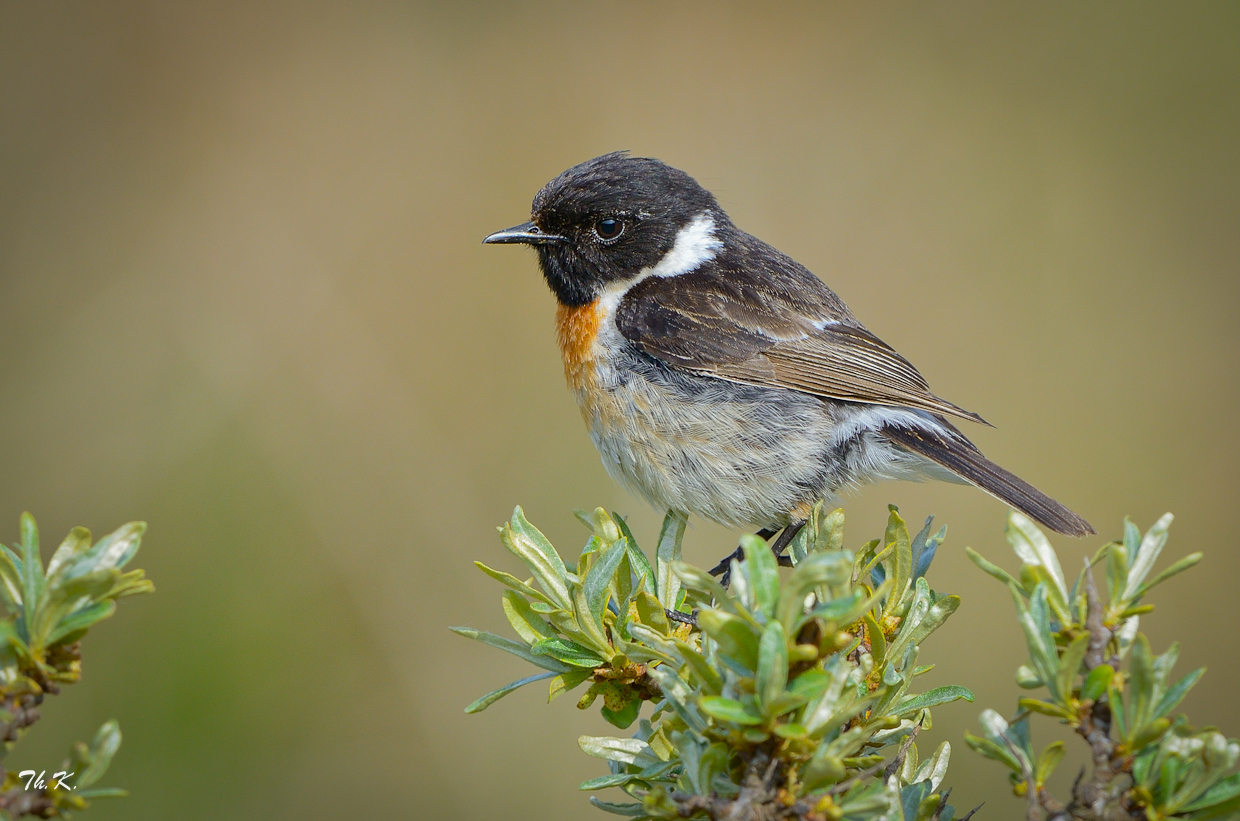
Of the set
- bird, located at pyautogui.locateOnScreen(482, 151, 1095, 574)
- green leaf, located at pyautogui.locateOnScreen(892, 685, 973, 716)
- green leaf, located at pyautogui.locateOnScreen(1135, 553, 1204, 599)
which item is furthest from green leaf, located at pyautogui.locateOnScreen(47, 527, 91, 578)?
bird, located at pyautogui.locateOnScreen(482, 151, 1095, 574)

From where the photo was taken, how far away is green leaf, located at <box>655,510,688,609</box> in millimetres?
2170

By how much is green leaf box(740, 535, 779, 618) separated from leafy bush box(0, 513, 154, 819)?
0.92 meters

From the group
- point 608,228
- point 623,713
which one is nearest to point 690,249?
point 608,228

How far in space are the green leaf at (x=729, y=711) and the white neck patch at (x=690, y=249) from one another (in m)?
2.64

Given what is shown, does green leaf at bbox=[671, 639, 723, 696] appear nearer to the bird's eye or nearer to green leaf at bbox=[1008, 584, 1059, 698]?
green leaf at bbox=[1008, 584, 1059, 698]

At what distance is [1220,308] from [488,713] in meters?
5.35

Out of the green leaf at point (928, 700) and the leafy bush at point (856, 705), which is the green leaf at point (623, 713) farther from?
the green leaf at point (928, 700)

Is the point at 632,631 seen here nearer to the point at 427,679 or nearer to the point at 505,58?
the point at 427,679

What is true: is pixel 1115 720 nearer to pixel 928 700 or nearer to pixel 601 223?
pixel 928 700

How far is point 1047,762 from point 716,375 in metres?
2.16

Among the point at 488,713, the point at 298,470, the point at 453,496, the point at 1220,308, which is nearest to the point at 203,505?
the point at 298,470

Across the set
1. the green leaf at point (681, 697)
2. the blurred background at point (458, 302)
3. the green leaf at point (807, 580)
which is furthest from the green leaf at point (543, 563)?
the blurred background at point (458, 302)

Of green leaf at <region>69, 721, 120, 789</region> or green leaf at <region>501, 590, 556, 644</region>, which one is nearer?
green leaf at <region>69, 721, 120, 789</region>

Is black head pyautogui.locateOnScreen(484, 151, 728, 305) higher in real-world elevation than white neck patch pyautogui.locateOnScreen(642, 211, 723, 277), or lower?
higher
